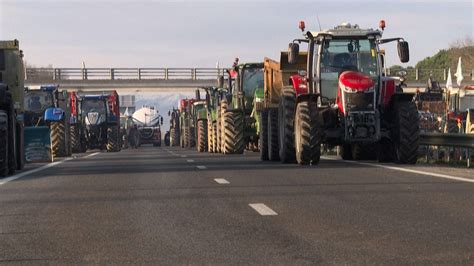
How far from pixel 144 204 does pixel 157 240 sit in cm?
353

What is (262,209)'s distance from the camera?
12117 millimetres

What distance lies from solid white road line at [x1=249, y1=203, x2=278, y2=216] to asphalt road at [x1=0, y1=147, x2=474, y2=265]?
1 cm

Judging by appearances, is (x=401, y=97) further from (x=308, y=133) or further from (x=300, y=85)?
(x=300, y=85)

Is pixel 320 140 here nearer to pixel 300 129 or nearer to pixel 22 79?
pixel 300 129

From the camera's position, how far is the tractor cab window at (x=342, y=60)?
72.9 feet

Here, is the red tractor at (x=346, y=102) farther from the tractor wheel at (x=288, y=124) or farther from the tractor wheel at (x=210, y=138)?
the tractor wheel at (x=210, y=138)

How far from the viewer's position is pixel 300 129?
2125cm

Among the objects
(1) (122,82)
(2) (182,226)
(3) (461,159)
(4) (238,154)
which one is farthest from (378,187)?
(1) (122,82)

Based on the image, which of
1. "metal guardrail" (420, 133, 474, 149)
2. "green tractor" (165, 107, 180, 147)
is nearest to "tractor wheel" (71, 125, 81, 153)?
"metal guardrail" (420, 133, 474, 149)

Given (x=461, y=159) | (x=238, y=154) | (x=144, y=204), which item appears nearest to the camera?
(x=144, y=204)

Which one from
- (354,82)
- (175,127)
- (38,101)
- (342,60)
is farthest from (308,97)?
(175,127)

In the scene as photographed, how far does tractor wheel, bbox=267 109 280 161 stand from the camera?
2484 cm

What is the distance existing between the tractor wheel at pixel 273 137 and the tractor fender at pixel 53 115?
35.7 ft

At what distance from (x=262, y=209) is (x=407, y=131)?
9901 millimetres
